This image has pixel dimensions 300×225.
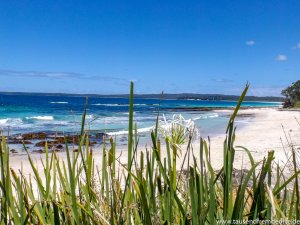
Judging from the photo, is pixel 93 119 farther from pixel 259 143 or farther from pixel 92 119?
pixel 259 143

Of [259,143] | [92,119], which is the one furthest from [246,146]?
[92,119]

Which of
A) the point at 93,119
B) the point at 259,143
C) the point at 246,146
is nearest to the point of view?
the point at 93,119

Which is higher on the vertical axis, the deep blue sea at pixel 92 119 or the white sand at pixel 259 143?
the white sand at pixel 259 143

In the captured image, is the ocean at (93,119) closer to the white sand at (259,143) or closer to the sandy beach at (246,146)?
the sandy beach at (246,146)

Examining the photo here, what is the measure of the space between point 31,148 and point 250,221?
16839mm

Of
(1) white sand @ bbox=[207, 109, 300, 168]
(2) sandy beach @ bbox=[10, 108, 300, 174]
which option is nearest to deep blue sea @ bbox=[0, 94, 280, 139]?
(2) sandy beach @ bbox=[10, 108, 300, 174]

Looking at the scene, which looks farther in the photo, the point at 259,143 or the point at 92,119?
the point at 259,143

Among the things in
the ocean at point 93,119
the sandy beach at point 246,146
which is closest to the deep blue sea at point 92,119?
the ocean at point 93,119

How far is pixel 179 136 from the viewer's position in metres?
2.59

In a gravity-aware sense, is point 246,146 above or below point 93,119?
below

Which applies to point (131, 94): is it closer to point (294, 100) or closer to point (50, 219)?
point (50, 219)

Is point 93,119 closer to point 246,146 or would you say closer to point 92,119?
point 92,119

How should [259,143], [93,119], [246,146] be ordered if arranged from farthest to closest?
1. [259,143]
2. [246,146]
3. [93,119]

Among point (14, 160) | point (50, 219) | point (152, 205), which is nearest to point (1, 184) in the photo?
point (50, 219)
